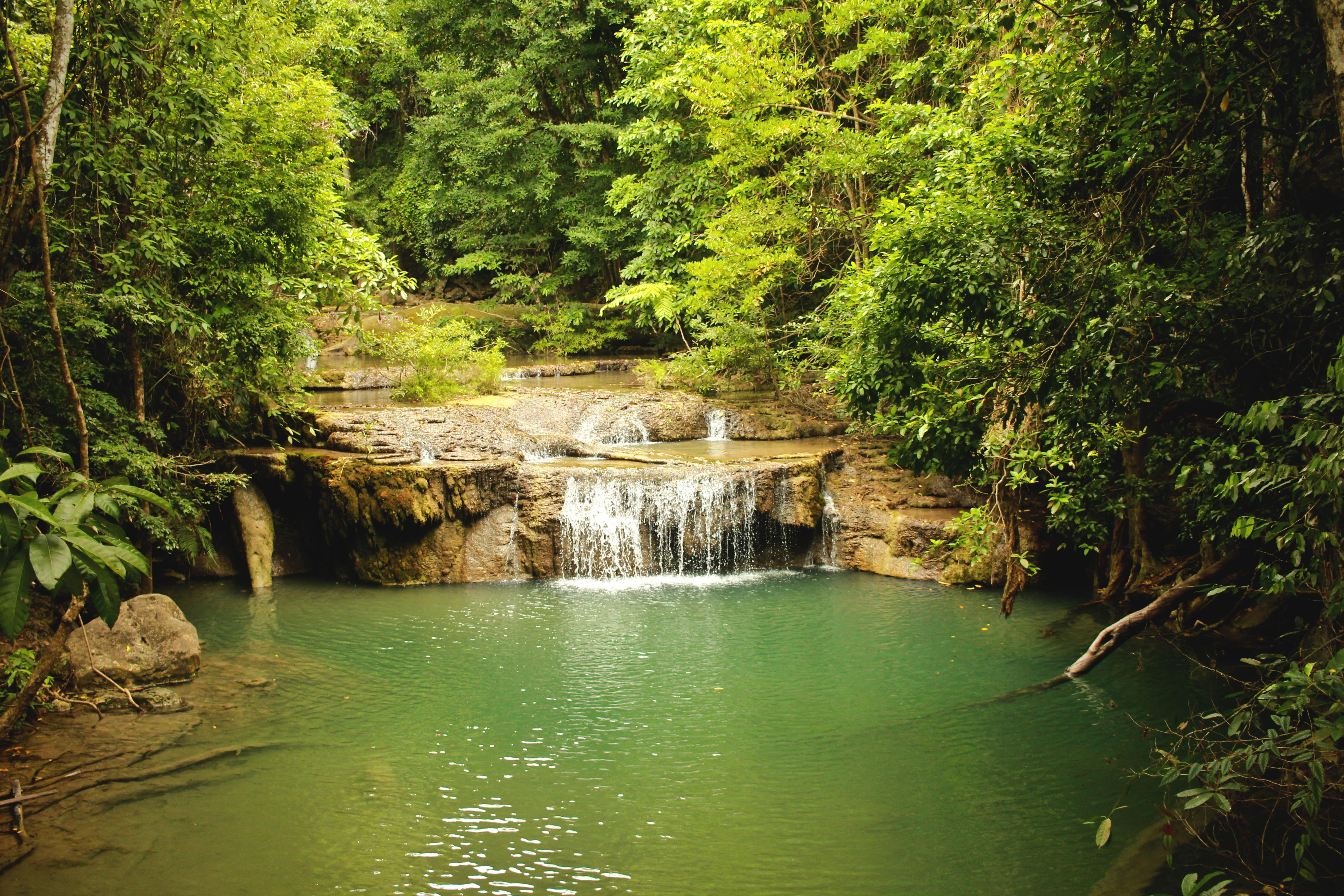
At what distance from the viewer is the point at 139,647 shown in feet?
24.4

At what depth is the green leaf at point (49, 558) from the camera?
7.93 feet

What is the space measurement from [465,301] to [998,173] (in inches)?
861

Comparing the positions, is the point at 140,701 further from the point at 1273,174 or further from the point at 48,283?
the point at 1273,174

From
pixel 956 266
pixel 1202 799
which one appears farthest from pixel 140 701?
pixel 1202 799

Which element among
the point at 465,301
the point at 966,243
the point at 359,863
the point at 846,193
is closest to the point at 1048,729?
the point at 966,243

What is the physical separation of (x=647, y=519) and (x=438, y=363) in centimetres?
577

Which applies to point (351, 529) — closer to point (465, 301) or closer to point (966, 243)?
point (966, 243)

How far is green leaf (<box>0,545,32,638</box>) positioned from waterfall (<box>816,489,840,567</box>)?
10.1 meters

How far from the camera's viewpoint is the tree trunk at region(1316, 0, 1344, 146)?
3.21 meters

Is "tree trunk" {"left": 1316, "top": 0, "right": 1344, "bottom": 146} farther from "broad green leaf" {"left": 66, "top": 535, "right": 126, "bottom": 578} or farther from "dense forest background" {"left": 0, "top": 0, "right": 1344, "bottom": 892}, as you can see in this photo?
"broad green leaf" {"left": 66, "top": 535, "right": 126, "bottom": 578}

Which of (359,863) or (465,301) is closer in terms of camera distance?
(359,863)

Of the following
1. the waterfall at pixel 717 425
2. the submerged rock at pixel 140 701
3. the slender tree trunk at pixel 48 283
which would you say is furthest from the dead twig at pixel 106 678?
the waterfall at pixel 717 425

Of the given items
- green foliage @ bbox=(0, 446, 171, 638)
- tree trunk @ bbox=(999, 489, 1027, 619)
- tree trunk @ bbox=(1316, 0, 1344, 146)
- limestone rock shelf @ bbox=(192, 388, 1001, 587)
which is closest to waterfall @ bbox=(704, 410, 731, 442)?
limestone rock shelf @ bbox=(192, 388, 1001, 587)

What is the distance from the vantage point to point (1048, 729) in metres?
6.57
